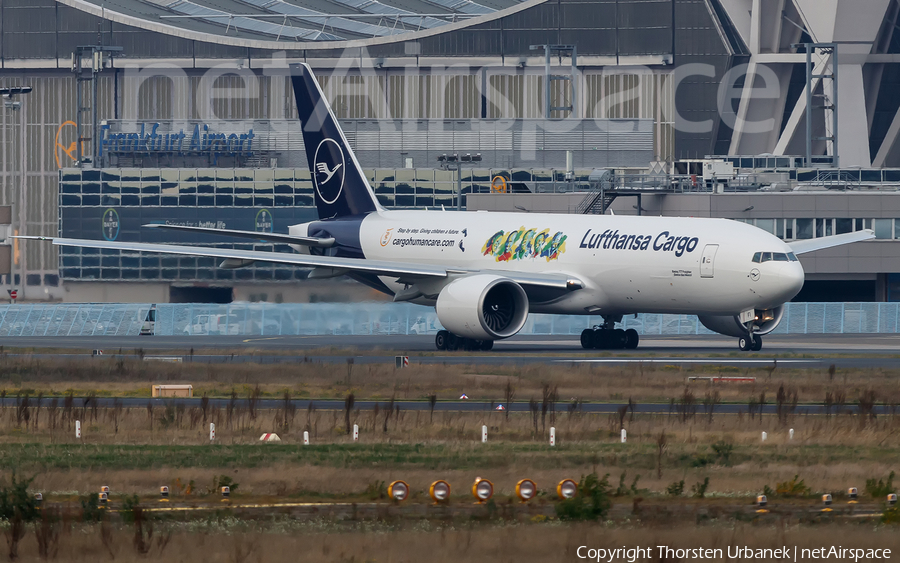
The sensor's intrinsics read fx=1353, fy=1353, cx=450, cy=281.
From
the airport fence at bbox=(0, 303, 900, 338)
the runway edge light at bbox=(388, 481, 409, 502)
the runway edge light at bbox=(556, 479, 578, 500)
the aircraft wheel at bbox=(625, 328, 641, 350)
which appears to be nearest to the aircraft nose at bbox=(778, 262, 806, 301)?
the aircraft wheel at bbox=(625, 328, 641, 350)

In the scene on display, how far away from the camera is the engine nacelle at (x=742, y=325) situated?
148 ft

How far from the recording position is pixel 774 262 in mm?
42156

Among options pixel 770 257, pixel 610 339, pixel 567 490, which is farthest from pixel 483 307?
pixel 567 490

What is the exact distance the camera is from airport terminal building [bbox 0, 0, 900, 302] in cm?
8712

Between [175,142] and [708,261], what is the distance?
5630 cm

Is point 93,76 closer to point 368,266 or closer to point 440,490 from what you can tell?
point 368,266

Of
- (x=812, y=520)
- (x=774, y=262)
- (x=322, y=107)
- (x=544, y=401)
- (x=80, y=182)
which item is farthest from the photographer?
(x=80, y=182)

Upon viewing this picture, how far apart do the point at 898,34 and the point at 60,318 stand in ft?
242

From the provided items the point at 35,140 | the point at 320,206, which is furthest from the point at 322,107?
the point at 35,140

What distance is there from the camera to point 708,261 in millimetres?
42969

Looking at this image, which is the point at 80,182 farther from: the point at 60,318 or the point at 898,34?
the point at 898,34

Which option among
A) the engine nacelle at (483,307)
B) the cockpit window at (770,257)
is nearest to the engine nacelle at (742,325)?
the cockpit window at (770,257)

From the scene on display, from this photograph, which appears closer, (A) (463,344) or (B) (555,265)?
(B) (555,265)

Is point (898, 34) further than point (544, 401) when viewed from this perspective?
Yes
